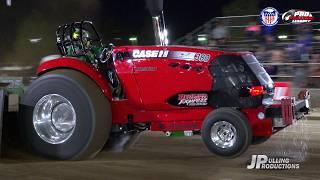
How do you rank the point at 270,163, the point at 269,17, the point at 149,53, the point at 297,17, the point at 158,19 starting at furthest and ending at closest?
the point at 269,17 < the point at 297,17 < the point at 158,19 < the point at 149,53 < the point at 270,163

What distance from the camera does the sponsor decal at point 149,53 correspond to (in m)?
6.06

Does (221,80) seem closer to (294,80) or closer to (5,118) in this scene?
(5,118)

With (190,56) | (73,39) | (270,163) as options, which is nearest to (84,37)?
(73,39)

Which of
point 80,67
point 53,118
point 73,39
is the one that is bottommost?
point 53,118

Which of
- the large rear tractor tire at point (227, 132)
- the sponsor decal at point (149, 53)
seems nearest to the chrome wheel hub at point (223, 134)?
the large rear tractor tire at point (227, 132)

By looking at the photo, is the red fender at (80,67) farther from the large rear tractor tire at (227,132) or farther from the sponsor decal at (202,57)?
the large rear tractor tire at (227,132)

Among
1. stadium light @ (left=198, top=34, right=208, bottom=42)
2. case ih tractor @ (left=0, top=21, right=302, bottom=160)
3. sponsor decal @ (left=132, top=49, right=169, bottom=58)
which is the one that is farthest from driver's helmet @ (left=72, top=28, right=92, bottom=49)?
stadium light @ (left=198, top=34, right=208, bottom=42)

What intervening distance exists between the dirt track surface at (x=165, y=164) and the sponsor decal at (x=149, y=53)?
1.12 meters

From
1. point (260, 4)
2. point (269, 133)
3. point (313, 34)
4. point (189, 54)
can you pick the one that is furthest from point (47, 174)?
point (260, 4)

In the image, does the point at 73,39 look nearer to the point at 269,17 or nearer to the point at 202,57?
the point at 202,57

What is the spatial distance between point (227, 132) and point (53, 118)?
1878mm

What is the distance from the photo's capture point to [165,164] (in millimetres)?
5922

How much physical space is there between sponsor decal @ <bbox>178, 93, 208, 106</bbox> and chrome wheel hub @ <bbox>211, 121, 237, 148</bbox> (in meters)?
0.33

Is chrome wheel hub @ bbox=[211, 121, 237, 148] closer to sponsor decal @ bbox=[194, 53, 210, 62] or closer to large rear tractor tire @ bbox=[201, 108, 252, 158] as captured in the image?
large rear tractor tire @ bbox=[201, 108, 252, 158]
